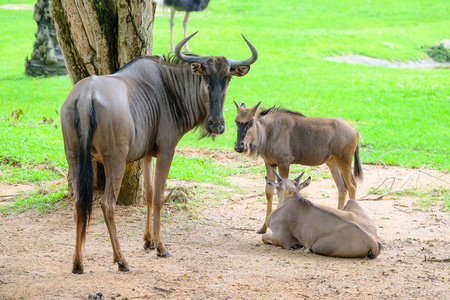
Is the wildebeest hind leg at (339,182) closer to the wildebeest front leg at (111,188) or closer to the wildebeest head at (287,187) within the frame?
the wildebeest head at (287,187)

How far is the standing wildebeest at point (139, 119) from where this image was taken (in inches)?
215

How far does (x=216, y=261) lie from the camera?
644 centimetres

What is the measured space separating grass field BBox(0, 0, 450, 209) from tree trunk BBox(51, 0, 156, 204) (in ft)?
9.41

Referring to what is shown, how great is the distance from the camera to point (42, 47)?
66.6ft

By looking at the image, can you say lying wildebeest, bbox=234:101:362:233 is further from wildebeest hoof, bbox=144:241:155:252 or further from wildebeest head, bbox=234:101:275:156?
wildebeest hoof, bbox=144:241:155:252

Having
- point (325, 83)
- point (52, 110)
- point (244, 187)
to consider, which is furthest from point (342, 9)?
point (244, 187)

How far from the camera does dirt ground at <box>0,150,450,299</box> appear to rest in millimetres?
5449

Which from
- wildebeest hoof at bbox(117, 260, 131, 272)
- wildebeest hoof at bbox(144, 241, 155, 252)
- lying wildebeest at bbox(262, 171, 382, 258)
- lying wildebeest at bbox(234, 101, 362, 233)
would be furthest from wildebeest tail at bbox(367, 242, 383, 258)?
wildebeest hoof at bbox(117, 260, 131, 272)

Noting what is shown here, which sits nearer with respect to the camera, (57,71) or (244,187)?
(244,187)

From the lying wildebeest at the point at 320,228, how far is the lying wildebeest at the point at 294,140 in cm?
94

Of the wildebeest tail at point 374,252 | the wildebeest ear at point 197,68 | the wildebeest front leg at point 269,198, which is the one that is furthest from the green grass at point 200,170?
the wildebeest tail at point 374,252

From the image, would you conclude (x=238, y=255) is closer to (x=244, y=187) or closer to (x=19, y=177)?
(x=244, y=187)

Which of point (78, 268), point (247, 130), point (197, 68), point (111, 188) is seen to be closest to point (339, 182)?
point (247, 130)

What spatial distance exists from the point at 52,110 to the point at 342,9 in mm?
30827
